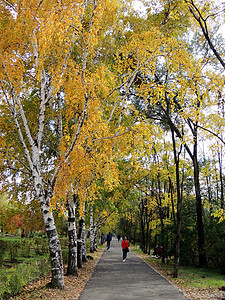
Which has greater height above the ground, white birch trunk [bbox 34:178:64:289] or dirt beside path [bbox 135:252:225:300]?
white birch trunk [bbox 34:178:64:289]

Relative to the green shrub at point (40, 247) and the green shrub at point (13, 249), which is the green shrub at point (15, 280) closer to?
the green shrub at point (13, 249)

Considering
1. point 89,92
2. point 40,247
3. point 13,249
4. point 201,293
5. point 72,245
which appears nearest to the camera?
point 89,92

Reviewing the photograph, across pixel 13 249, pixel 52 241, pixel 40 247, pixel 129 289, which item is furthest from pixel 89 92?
pixel 40 247

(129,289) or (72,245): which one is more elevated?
(72,245)

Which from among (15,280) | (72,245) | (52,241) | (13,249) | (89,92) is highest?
(89,92)

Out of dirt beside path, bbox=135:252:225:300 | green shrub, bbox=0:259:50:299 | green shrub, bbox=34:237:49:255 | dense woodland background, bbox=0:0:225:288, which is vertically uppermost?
dense woodland background, bbox=0:0:225:288

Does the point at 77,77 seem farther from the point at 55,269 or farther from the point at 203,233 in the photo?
the point at 203,233

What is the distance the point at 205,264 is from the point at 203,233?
174 centimetres

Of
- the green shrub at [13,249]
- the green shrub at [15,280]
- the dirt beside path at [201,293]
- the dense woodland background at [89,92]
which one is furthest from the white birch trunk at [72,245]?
the green shrub at [13,249]

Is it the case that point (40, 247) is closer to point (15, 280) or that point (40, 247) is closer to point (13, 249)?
point (13, 249)

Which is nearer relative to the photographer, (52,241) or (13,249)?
(52,241)

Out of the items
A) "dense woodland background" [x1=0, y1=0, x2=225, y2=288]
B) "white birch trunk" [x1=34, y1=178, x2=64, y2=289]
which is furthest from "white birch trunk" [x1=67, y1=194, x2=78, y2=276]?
"white birch trunk" [x1=34, y1=178, x2=64, y2=289]

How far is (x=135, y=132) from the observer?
Answer: 796 centimetres

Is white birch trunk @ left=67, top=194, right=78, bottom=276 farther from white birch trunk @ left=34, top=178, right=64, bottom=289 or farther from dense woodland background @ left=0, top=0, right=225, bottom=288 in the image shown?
white birch trunk @ left=34, top=178, right=64, bottom=289
